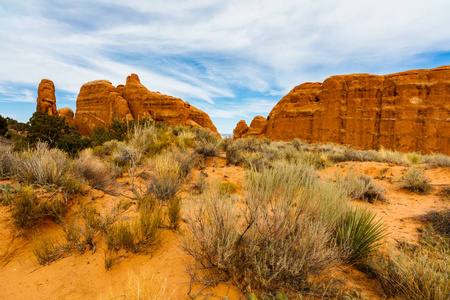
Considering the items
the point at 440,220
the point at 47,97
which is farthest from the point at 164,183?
the point at 47,97

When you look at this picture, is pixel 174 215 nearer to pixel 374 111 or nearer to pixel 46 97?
pixel 374 111

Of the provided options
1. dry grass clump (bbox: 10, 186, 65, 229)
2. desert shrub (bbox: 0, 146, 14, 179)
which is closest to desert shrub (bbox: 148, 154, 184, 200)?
dry grass clump (bbox: 10, 186, 65, 229)

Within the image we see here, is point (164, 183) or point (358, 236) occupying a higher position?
point (164, 183)

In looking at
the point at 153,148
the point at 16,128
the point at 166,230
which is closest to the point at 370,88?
the point at 153,148

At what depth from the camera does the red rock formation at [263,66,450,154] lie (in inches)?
1014

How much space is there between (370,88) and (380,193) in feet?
108

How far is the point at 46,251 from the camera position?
7.48ft

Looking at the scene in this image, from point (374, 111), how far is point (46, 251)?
3751cm

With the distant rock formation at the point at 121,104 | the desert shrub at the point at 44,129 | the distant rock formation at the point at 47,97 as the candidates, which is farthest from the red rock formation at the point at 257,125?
the desert shrub at the point at 44,129

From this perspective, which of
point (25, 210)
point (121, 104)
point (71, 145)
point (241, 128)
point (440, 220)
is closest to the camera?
point (25, 210)

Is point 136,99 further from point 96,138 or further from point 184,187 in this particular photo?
point 184,187

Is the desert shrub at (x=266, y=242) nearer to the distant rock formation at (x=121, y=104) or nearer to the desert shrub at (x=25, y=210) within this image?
the desert shrub at (x=25, y=210)

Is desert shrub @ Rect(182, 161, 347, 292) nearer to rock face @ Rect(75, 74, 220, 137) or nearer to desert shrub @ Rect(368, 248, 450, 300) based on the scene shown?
desert shrub @ Rect(368, 248, 450, 300)

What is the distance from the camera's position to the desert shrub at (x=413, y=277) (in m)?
1.54
